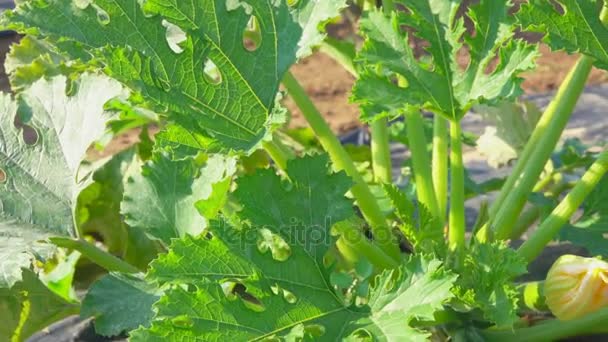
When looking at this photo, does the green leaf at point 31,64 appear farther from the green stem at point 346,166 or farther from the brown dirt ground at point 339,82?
the brown dirt ground at point 339,82

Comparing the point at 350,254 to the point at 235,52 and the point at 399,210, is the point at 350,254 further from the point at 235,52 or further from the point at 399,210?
the point at 235,52

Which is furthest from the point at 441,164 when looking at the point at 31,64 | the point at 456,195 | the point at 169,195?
the point at 31,64

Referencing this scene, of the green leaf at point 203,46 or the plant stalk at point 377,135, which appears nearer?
the green leaf at point 203,46

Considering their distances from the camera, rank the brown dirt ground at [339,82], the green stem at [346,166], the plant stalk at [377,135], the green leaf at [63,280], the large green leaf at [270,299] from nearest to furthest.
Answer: the large green leaf at [270,299], the green stem at [346,166], the green leaf at [63,280], the plant stalk at [377,135], the brown dirt ground at [339,82]

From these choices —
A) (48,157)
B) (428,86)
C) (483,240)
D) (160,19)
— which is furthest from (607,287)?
(48,157)

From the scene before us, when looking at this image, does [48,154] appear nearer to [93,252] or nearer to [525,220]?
[93,252]

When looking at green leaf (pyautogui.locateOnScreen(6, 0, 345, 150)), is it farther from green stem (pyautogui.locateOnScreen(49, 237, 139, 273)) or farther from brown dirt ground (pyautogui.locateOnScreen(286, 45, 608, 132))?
brown dirt ground (pyautogui.locateOnScreen(286, 45, 608, 132))

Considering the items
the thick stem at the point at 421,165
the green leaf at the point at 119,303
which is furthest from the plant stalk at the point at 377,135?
the green leaf at the point at 119,303

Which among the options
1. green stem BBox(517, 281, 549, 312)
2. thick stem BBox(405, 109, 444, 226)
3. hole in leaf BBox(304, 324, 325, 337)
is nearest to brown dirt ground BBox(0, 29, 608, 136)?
thick stem BBox(405, 109, 444, 226)

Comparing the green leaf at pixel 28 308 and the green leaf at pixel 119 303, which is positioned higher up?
the green leaf at pixel 119 303
